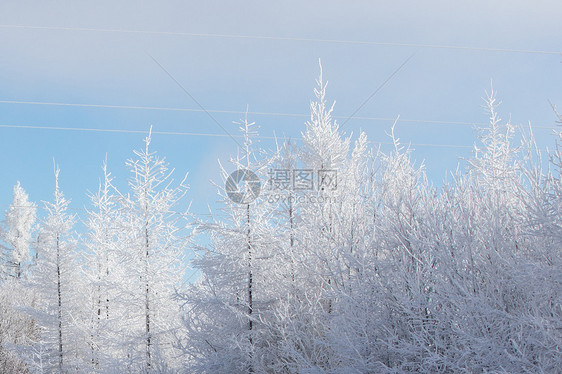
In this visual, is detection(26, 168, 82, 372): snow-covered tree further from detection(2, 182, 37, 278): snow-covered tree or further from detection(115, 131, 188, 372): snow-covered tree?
detection(2, 182, 37, 278): snow-covered tree

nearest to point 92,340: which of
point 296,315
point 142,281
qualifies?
point 142,281

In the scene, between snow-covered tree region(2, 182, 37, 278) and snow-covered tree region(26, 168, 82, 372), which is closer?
snow-covered tree region(26, 168, 82, 372)

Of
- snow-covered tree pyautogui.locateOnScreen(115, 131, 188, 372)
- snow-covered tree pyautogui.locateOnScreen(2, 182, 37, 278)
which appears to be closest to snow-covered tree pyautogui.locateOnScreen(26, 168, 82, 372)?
snow-covered tree pyautogui.locateOnScreen(115, 131, 188, 372)

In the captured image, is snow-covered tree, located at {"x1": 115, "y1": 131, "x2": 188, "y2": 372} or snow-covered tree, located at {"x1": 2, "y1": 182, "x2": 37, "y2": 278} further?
snow-covered tree, located at {"x1": 2, "y1": 182, "x2": 37, "y2": 278}

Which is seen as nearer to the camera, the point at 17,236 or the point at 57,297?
the point at 57,297

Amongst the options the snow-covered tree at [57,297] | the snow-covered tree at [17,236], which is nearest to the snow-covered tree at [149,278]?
the snow-covered tree at [57,297]

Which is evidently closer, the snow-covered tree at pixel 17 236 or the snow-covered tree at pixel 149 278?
the snow-covered tree at pixel 149 278

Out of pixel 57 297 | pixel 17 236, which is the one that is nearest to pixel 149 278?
pixel 57 297

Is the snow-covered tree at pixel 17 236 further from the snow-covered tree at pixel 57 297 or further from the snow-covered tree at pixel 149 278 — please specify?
the snow-covered tree at pixel 149 278

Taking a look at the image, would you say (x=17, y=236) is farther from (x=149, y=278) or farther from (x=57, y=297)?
(x=149, y=278)

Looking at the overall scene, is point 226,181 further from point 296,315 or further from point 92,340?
point 92,340

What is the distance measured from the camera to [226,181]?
1141cm

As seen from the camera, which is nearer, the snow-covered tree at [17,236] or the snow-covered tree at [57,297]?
the snow-covered tree at [57,297]

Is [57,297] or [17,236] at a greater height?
[17,236]
